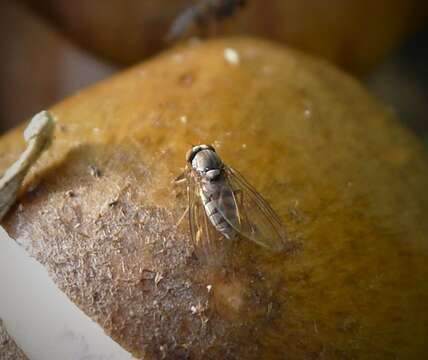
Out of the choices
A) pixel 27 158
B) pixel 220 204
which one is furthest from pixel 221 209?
pixel 27 158

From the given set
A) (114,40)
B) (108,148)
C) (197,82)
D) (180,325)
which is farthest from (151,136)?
(114,40)

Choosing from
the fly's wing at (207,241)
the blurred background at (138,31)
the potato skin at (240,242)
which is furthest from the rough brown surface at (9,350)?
the blurred background at (138,31)

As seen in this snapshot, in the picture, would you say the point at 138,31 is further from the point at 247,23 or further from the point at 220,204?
the point at 220,204

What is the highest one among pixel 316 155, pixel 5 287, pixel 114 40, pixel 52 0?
pixel 52 0

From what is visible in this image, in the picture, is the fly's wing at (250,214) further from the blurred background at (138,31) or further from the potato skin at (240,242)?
the blurred background at (138,31)

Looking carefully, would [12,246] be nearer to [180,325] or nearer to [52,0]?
[180,325]

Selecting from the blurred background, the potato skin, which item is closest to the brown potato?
the blurred background

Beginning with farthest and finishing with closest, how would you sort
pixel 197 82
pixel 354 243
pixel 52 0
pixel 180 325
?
pixel 52 0 < pixel 197 82 < pixel 354 243 < pixel 180 325
